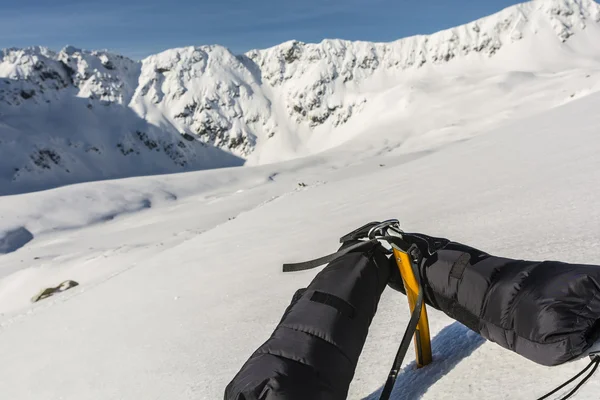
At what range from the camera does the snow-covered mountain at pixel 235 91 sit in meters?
130

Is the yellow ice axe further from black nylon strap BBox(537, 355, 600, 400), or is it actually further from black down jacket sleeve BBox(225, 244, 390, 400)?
black nylon strap BBox(537, 355, 600, 400)

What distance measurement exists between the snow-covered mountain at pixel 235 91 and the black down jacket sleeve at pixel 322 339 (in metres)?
117

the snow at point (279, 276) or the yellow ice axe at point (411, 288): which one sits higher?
the yellow ice axe at point (411, 288)

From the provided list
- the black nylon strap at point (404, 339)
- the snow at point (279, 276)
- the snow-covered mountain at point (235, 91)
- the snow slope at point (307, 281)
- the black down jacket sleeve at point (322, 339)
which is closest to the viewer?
the black down jacket sleeve at point (322, 339)

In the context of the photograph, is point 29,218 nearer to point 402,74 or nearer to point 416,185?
point 416,185

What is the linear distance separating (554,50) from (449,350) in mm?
172052

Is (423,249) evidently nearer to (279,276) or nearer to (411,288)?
(411,288)

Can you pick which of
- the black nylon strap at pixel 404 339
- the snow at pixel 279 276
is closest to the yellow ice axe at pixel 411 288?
the black nylon strap at pixel 404 339

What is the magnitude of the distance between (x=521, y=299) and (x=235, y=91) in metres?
178

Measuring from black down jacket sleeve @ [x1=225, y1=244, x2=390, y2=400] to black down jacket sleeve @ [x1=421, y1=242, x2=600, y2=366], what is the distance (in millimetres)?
333

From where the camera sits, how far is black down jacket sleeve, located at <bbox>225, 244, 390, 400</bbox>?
178cm

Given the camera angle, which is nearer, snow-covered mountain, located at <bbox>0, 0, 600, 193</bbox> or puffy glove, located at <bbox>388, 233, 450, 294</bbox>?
puffy glove, located at <bbox>388, 233, 450, 294</bbox>

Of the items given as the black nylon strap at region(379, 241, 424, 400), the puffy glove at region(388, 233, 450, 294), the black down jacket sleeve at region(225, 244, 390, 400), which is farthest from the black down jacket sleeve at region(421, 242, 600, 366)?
the black down jacket sleeve at region(225, 244, 390, 400)

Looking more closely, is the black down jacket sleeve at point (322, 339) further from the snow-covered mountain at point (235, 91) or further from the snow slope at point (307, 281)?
the snow-covered mountain at point (235, 91)
